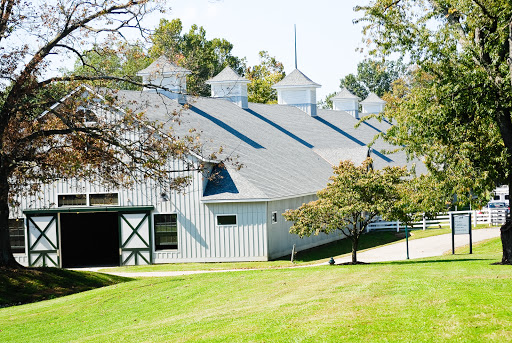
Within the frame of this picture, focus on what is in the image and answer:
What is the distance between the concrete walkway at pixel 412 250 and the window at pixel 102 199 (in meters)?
2.94

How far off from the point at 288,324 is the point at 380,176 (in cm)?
1252

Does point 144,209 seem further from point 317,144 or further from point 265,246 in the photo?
point 317,144

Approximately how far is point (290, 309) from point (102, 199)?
19.4m

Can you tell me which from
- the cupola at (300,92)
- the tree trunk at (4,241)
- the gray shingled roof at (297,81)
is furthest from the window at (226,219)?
the gray shingled roof at (297,81)

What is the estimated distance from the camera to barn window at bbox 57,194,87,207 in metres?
30.0

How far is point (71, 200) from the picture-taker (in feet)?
99.2

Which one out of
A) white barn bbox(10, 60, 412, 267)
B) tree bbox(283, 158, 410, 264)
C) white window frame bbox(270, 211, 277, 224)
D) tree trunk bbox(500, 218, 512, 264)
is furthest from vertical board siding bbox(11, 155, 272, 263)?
tree trunk bbox(500, 218, 512, 264)

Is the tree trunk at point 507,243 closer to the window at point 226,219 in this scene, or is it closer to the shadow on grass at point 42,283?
the window at point 226,219

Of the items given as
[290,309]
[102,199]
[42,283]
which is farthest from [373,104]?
[290,309]

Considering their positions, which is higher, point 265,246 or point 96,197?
point 96,197

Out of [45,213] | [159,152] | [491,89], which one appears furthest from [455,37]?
[45,213]

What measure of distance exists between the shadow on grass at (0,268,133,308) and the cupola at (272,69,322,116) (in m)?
32.7

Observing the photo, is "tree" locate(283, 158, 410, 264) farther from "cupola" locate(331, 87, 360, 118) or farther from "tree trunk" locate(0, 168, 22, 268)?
"cupola" locate(331, 87, 360, 118)

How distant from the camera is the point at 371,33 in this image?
62.7 ft
